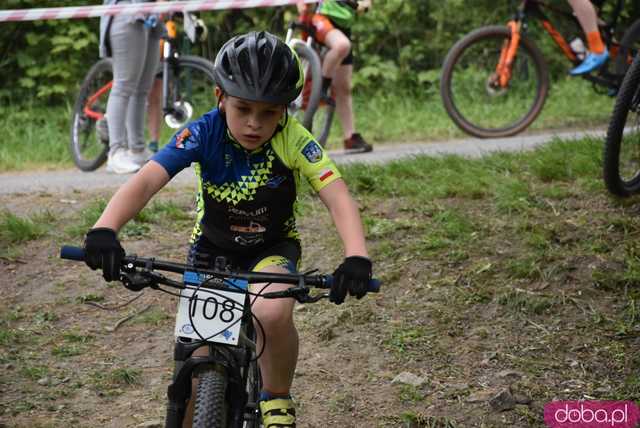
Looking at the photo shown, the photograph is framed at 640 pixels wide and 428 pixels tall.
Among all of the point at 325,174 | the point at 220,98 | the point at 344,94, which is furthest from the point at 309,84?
the point at 325,174

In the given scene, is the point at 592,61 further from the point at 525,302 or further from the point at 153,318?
the point at 153,318

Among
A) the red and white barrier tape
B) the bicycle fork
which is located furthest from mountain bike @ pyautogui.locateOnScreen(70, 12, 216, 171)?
the bicycle fork

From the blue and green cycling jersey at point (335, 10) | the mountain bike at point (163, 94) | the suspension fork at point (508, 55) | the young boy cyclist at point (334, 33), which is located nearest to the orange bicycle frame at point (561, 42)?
the suspension fork at point (508, 55)

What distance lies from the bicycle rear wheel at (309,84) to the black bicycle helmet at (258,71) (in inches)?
192

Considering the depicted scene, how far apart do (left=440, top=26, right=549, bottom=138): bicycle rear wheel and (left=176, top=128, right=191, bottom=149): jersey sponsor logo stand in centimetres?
608

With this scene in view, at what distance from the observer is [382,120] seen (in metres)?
11.9

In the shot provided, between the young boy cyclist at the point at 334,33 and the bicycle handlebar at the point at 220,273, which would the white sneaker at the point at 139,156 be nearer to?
the young boy cyclist at the point at 334,33

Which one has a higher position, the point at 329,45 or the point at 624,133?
the point at 329,45

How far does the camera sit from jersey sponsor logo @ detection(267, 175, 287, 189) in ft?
11.5

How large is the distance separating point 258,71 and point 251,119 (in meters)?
0.17

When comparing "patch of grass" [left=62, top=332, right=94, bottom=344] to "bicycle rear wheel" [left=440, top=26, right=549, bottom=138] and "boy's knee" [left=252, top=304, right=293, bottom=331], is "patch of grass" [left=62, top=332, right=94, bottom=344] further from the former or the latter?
"bicycle rear wheel" [left=440, top=26, right=549, bottom=138]

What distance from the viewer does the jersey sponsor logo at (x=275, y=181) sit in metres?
3.52

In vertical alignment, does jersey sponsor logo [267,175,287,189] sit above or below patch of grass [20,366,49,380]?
above

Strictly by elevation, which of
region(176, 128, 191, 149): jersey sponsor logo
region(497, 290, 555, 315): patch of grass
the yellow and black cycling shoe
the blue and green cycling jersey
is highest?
the blue and green cycling jersey
